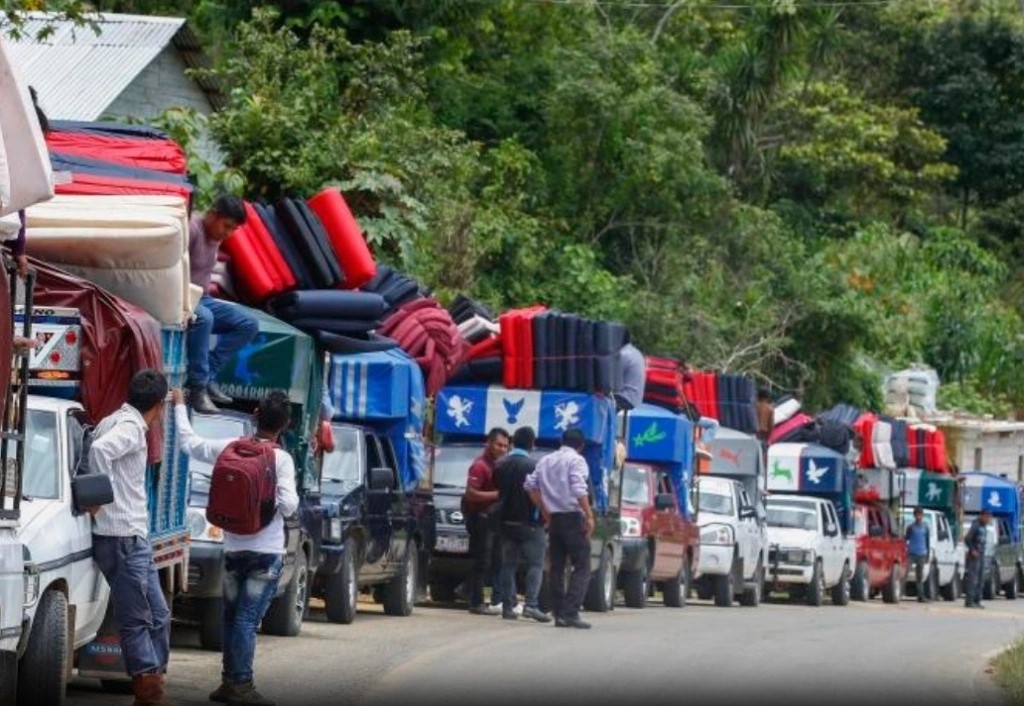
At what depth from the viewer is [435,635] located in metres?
20.1

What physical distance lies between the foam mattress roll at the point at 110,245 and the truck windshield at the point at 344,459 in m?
6.82

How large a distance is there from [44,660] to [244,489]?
2185mm

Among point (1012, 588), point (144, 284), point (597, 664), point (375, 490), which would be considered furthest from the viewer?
point (1012, 588)

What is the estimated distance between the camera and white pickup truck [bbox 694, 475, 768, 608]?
104 ft

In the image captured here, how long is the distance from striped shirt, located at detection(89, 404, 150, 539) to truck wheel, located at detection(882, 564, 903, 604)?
30.1 metres

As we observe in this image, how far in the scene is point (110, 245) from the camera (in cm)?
1419

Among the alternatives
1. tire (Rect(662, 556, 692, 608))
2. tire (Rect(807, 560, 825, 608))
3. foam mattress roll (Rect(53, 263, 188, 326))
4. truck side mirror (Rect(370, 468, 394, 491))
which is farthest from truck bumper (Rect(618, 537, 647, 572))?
foam mattress roll (Rect(53, 263, 188, 326))

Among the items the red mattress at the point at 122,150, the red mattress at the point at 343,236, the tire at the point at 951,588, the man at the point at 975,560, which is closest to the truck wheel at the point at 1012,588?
the tire at the point at 951,588

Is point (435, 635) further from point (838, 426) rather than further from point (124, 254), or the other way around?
point (838, 426)

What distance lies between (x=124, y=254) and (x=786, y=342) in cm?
3375

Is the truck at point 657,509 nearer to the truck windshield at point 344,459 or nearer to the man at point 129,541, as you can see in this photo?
the truck windshield at point 344,459

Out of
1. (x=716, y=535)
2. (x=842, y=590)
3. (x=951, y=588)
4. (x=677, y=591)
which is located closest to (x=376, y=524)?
(x=677, y=591)

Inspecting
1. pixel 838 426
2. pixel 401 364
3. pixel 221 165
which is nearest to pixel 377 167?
pixel 221 165

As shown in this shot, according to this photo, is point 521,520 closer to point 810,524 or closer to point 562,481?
point 562,481
